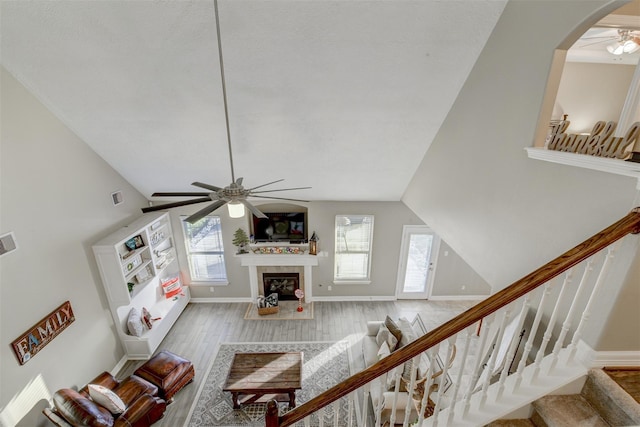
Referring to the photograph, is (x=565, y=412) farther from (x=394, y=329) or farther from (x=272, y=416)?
(x=394, y=329)

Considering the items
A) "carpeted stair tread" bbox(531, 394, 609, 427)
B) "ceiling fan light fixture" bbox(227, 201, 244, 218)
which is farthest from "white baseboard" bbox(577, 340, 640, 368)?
"ceiling fan light fixture" bbox(227, 201, 244, 218)

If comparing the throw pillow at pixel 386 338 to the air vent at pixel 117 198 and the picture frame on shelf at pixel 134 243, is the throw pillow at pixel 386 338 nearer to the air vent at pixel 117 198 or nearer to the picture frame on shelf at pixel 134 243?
the picture frame on shelf at pixel 134 243

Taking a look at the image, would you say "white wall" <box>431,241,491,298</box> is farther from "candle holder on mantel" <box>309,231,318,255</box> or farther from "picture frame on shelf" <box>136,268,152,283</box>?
"picture frame on shelf" <box>136,268,152,283</box>

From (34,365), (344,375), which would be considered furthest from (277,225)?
(34,365)

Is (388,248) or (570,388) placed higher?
(570,388)

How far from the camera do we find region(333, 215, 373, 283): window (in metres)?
6.65

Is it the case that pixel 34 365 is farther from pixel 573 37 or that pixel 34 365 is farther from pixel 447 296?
pixel 447 296

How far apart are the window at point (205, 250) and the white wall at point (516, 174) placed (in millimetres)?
4969

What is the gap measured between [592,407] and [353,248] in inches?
210

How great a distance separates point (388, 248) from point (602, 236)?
5.51 meters

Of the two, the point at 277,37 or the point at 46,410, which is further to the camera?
the point at 46,410

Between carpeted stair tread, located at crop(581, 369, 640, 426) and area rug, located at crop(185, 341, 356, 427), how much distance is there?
3093 mm

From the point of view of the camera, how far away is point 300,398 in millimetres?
4633

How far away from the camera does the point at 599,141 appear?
5.56 ft
